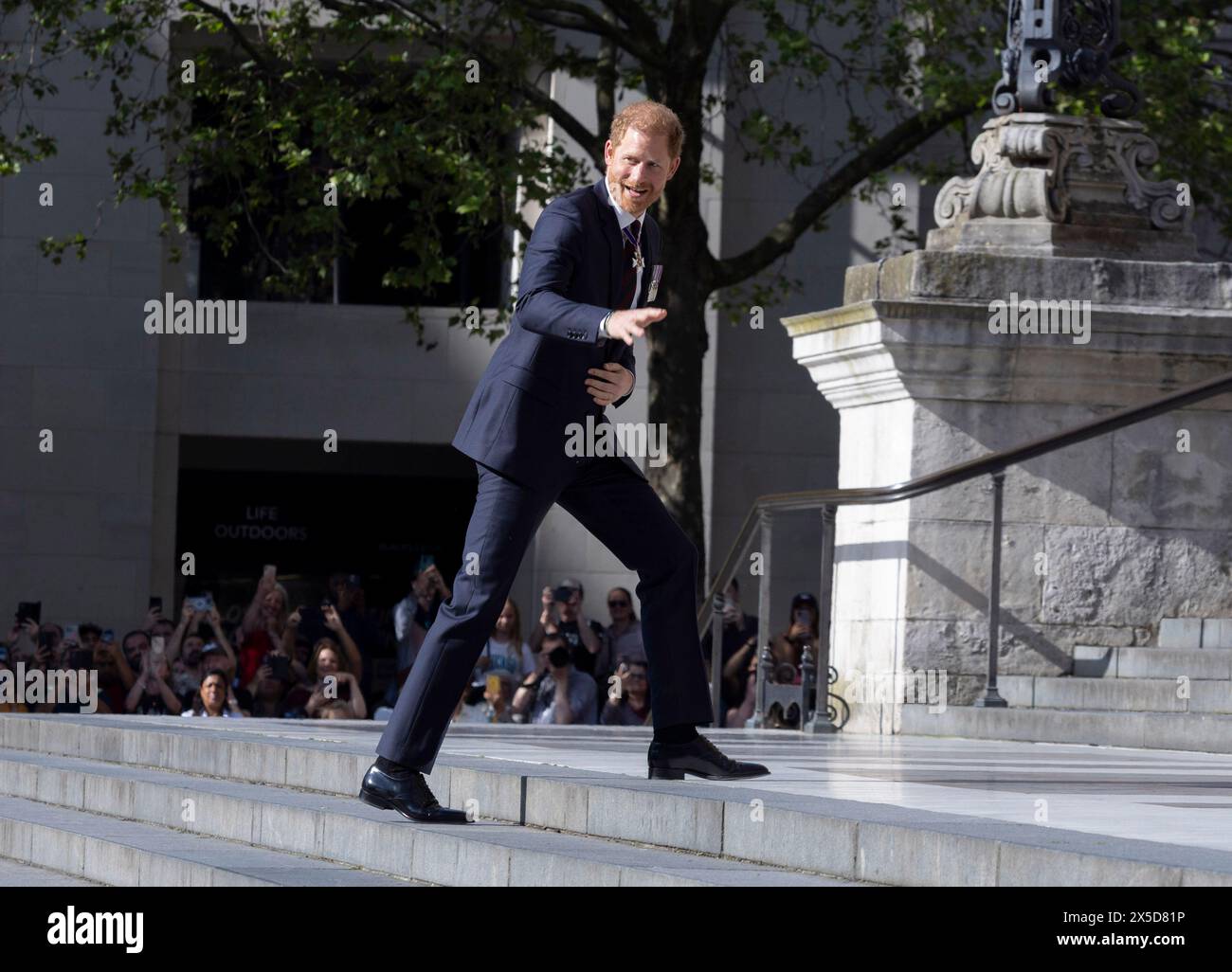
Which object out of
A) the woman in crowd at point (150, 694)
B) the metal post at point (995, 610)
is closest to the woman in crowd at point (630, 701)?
the woman in crowd at point (150, 694)

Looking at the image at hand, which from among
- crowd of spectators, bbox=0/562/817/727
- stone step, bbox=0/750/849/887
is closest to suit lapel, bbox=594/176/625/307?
stone step, bbox=0/750/849/887

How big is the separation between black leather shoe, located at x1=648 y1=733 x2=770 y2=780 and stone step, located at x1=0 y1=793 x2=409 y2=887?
0.93 metres

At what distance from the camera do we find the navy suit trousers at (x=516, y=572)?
19.4ft

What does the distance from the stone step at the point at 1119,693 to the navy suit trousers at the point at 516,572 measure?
4328mm

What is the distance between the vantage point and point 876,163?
1862cm

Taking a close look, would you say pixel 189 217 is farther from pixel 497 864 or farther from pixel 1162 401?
pixel 497 864

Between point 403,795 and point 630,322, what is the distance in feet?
4.75

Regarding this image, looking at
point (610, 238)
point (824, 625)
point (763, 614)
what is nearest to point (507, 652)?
point (763, 614)

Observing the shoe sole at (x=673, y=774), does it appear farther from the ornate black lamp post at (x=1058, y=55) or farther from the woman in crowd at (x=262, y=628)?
the woman in crowd at (x=262, y=628)

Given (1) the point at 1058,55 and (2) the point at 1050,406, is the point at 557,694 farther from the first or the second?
(1) the point at 1058,55

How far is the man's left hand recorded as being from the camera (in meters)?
6.00

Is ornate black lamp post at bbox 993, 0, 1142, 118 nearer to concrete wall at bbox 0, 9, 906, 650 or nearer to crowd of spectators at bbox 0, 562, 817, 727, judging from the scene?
crowd of spectators at bbox 0, 562, 817, 727

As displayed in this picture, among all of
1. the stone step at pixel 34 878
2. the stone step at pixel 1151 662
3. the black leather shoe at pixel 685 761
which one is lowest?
the stone step at pixel 34 878

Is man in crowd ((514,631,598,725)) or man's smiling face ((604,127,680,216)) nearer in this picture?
man's smiling face ((604,127,680,216))
